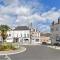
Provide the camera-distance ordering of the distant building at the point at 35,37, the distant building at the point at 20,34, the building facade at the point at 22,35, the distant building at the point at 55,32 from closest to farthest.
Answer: the distant building at the point at 55,32, the building facade at the point at 22,35, the distant building at the point at 20,34, the distant building at the point at 35,37

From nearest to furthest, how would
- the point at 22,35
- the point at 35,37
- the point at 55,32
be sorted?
the point at 55,32
the point at 22,35
the point at 35,37

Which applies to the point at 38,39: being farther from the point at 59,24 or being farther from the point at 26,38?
the point at 59,24

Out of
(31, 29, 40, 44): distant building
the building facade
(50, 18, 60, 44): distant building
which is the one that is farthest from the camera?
(31, 29, 40, 44): distant building

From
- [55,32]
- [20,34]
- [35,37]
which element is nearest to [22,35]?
[20,34]

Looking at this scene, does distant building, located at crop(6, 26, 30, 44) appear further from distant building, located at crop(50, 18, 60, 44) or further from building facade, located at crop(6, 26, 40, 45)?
distant building, located at crop(50, 18, 60, 44)

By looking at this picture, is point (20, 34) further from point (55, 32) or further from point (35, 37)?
point (55, 32)

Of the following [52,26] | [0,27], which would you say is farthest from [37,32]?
[0,27]

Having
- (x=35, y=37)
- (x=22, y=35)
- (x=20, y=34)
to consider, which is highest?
(x=20, y=34)

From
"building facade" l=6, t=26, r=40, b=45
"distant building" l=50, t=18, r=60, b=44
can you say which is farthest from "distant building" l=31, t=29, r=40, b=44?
"distant building" l=50, t=18, r=60, b=44

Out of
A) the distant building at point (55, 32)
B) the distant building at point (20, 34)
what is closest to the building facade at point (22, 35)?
the distant building at point (20, 34)

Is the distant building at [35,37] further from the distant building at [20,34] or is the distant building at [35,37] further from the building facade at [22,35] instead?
the distant building at [20,34]

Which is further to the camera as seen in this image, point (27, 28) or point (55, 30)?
point (27, 28)

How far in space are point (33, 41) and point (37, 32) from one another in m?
8.69

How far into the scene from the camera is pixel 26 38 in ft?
339
